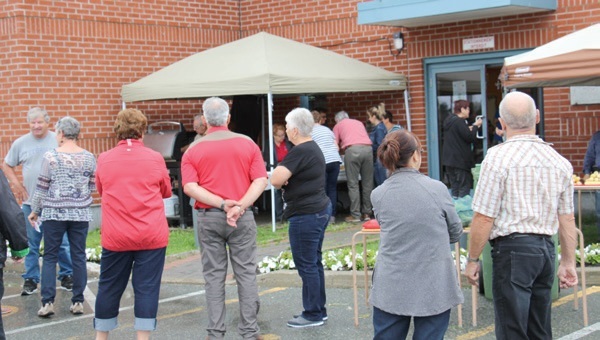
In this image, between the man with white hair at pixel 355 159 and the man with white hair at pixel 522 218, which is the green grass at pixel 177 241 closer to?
the man with white hair at pixel 355 159

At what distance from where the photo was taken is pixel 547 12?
13312 millimetres

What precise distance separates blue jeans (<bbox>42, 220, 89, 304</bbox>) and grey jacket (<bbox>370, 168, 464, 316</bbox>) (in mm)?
4121

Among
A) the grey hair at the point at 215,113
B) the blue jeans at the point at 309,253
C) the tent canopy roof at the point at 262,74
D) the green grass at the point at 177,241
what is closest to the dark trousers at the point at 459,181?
the tent canopy roof at the point at 262,74

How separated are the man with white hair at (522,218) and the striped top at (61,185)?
4.23m

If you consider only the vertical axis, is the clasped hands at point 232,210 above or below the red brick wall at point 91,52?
below

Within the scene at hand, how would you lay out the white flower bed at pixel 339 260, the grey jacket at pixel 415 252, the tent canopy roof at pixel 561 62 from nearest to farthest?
the grey jacket at pixel 415 252 < the tent canopy roof at pixel 561 62 < the white flower bed at pixel 339 260

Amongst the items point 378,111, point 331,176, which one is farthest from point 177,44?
point 331,176

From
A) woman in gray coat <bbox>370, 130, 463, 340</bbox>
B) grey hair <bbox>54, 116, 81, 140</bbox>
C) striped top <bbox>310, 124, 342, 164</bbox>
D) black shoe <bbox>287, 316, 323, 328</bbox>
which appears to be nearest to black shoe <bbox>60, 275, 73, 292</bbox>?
grey hair <bbox>54, 116, 81, 140</bbox>

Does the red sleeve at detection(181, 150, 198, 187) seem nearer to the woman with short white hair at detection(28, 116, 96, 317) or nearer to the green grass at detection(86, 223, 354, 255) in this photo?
the woman with short white hair at detection(28, 116, 96, 317)

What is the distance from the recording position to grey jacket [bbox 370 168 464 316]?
4.77 meters

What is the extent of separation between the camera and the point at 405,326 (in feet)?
16.0

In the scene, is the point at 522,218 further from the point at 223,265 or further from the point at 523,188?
the point at 223,265

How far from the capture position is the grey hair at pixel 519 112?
16.3ft

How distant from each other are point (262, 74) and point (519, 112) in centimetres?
793
